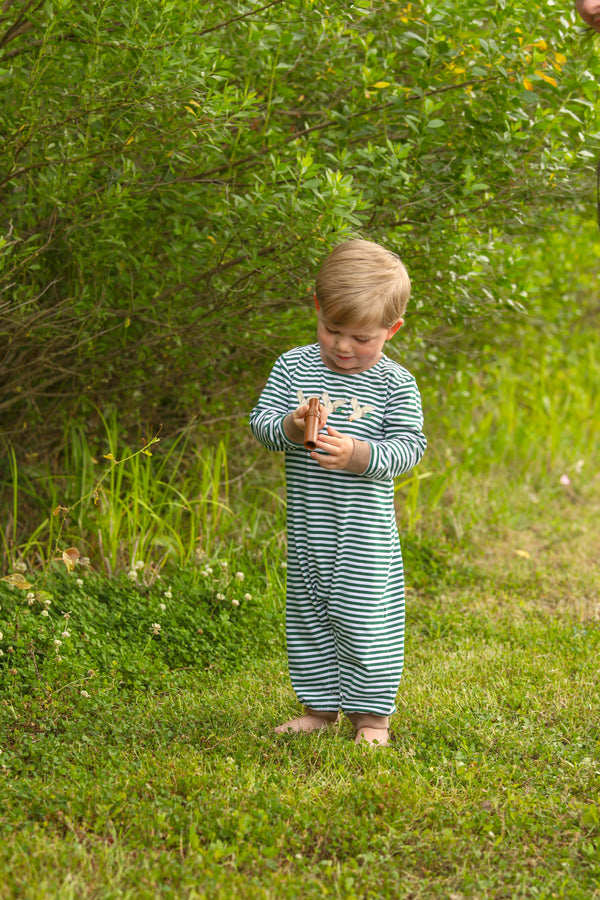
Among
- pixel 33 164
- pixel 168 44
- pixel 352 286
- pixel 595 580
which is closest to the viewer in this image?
pixel 352 286

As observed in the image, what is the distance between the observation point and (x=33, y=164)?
10.9 ft

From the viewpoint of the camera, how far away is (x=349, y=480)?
8.95 ft

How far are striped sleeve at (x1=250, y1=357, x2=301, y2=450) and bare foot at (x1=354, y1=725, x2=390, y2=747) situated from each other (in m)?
0.88

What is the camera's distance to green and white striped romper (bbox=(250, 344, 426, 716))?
2.73 m

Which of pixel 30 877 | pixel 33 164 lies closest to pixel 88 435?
pixel 33 164

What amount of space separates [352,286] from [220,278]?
135cm

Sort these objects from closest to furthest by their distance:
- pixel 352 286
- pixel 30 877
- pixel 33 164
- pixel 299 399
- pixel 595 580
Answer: pixel 30 877
pixel 352 286
pixel 299 399
pixel 33 164
pixel 595 580

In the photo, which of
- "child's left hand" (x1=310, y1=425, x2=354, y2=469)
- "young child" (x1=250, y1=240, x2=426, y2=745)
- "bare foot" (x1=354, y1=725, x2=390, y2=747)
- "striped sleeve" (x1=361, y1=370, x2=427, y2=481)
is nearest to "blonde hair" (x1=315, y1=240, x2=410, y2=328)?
"young child" (x1=250, y1=240, x2=426, y2=745)

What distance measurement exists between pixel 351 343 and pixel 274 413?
32 cm

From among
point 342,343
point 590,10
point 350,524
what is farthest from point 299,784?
point 590,10

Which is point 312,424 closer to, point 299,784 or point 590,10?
point 299,784

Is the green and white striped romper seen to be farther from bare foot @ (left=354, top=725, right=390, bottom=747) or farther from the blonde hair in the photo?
the blonde hair

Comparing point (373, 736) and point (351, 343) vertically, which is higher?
point (351, 343)

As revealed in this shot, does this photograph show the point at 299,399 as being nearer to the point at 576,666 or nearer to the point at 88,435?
the point at 576,666
